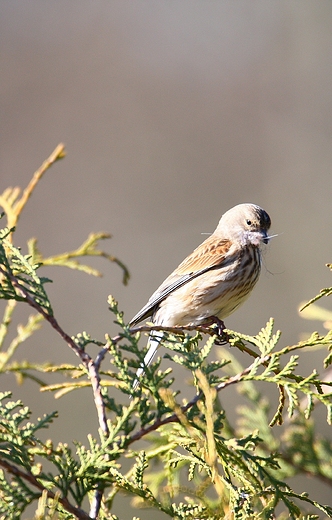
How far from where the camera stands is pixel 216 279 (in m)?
4.09

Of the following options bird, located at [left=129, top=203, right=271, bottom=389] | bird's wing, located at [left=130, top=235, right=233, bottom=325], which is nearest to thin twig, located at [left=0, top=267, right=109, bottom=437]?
bird, located at [left=129, top=203, right=271, bottom=389]

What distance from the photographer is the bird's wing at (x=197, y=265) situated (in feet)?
13.7

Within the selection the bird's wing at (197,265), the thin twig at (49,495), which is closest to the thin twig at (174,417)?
the thin twig at (49,495)

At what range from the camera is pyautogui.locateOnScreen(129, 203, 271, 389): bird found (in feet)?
13.2

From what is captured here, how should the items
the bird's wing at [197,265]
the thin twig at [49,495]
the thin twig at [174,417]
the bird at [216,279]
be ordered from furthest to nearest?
the bird's wing at [197,265]
the bird at [216,279]
the thin twig at [174,417]
the thin twig at [49,495]

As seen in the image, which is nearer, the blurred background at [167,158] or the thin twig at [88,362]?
the thin twig at [88,362]

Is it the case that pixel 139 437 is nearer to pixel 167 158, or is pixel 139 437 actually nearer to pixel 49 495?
pixel 49 495

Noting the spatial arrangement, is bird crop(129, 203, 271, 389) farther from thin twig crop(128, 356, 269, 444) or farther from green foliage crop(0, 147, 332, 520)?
thin twig crop(128, 356, 269, 444)

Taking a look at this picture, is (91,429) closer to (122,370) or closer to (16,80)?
(122,370)

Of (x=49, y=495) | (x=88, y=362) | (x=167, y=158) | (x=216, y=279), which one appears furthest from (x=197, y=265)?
(x=167, y=158)

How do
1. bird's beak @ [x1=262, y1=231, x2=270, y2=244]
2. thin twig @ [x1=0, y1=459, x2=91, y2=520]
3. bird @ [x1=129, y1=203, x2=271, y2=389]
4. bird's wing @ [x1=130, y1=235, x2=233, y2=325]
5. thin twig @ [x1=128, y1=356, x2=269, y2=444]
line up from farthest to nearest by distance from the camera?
1. bird's beak @ [x1=262, y1=231, x2=270, y2=244]
2. bird's wing @ [x1=130, y1=235, x2=233, y2=325]
3. bird @ [x1=129, y1=203, x2=271, y2=389]
4. thin twig @ [x1=128, y1=356, x2=269, y2=444]
5. thin twig @ [x1=0, y1=459, x2=91, y2=520]

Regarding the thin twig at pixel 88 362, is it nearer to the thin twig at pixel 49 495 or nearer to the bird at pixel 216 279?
the thin twig at pixel 49 495

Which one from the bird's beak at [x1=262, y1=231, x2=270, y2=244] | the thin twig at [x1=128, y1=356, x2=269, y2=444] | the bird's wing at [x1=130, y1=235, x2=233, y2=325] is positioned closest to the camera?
the thin twig at [x1=128, y1=356, x2=269, y2=444]

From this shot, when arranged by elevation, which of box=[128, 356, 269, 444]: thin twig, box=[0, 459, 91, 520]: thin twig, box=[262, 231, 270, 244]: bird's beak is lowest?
box=[0, 459, 91, 520]: thin twig
